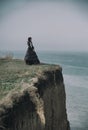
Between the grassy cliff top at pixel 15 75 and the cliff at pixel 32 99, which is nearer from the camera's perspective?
the cliff at pixel 32 99

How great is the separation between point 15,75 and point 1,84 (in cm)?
281

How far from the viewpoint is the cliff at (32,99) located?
1940cm

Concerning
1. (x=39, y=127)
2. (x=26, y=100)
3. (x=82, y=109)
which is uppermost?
(x=26, y=100)

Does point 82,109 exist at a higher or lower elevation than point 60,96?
lower

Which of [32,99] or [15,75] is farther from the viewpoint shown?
[15,75]

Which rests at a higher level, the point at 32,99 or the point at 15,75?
the point at 15,75

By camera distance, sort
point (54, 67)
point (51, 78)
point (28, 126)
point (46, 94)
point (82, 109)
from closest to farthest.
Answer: point (28, 126) < point (46, 94) < point (51, 78) < point (54, 67) < point (82, 109)

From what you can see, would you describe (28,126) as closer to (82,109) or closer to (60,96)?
(60,96)

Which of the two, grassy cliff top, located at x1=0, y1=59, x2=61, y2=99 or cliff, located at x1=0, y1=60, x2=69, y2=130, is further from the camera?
grassy cliff top, located at x1=0, y1=59, x2=61, y2=99

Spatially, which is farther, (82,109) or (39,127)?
(82,109)

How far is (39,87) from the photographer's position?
24703 mm

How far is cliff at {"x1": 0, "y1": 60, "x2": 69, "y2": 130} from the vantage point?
764 inches

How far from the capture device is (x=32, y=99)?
72.4 ft

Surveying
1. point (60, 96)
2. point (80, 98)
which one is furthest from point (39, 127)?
point (80, 98)
